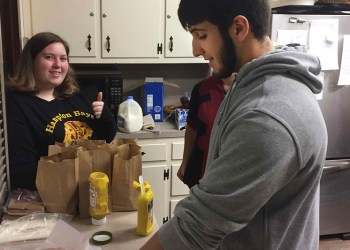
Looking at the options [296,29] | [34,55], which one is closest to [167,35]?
[296,29]

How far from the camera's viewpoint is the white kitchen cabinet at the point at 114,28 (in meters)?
2.61

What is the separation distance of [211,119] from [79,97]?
713 millimetres

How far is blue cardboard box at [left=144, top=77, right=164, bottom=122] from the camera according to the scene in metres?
2.89

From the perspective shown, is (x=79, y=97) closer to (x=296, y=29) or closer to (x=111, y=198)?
(x=111, y=198)

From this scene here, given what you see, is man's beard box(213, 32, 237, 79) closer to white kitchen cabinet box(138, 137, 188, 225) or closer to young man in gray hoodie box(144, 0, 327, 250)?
young man in gray hoodie box(144, 0, 327, 250)

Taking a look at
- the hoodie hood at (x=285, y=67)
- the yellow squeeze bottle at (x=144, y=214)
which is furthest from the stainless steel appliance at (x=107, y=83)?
the hoodie hood at (x=285, y=67)

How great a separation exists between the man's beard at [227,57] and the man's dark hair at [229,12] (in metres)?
0.03

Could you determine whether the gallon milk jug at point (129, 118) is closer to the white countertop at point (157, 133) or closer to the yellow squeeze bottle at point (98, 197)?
the white countertop at point (157, 133)

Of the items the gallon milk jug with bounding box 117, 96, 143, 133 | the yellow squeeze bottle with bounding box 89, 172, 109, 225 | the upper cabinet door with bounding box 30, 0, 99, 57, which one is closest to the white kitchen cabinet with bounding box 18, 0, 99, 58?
the upper cabinet door with bounding box 30, 0, 99, 57

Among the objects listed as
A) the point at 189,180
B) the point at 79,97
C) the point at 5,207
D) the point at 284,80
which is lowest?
the point at 189,180

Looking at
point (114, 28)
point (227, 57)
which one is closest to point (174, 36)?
point (114, 28)

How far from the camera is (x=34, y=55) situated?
195cm

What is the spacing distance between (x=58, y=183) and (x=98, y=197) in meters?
0.15

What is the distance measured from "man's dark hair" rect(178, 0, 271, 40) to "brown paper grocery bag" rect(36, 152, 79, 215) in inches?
26.3
